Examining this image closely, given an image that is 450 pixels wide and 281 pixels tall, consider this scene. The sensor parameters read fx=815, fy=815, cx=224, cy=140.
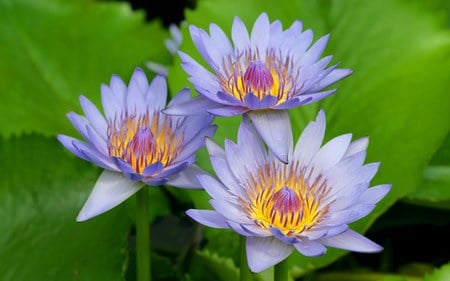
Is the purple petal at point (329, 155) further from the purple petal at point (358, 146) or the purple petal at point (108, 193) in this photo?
the purple petal at point (108, 193)

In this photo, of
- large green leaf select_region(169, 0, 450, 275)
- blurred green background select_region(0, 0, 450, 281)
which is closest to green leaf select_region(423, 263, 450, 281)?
blurred green background select_region(0, 0, 450, 281)

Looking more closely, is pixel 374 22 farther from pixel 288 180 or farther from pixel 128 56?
pixel 288 180

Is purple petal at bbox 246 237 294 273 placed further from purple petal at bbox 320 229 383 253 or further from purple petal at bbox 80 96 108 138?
purple petal at bbox 80 96 108 138

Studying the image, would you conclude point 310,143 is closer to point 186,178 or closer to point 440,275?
point 186,178

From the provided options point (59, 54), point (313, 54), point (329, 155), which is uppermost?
point (59, 54)

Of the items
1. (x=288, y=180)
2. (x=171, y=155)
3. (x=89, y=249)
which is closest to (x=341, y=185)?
(x=288, y=180)

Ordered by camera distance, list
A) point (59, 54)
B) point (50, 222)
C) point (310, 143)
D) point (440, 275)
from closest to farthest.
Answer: point (310, 143) → point (440, 275) → point (50, 222) → point (59, 54)

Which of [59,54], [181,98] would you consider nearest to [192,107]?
[181,98]
